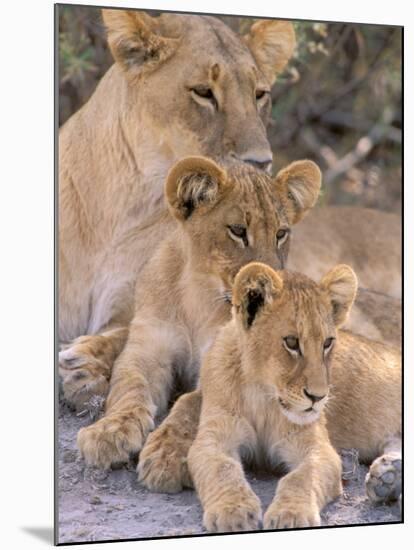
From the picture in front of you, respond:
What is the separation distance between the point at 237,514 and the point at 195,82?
1352mm

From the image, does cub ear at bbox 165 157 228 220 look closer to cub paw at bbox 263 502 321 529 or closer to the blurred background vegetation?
the blurred background vegetation

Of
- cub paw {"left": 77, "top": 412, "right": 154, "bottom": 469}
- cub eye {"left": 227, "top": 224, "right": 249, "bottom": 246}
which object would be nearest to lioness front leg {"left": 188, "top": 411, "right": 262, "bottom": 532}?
cub paw {"left": 77, "top": 412, "right": 154, "bottom": 469}

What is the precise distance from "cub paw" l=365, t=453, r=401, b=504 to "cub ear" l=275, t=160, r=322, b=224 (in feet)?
2.53

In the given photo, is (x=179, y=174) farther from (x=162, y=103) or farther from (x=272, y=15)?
(x=272, y=15)

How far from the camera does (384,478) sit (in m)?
4.18


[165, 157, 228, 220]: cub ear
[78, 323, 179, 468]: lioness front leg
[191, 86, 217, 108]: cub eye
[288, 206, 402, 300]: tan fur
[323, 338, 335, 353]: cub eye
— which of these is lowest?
[78, 323, 179, 468]: lioness front leg

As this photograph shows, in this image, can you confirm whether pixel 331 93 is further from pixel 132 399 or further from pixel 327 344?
pixel 132 399

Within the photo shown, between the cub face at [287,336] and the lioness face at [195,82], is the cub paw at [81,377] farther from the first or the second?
the lioness face at [195,82]

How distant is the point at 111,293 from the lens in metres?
4.51

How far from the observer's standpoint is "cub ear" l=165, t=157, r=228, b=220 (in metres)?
4.11

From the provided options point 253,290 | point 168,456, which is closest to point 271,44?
point 253,290

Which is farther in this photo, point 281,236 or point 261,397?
point 281,236

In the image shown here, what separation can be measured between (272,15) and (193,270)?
85 centimetres

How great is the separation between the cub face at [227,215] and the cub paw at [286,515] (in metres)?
0.66
